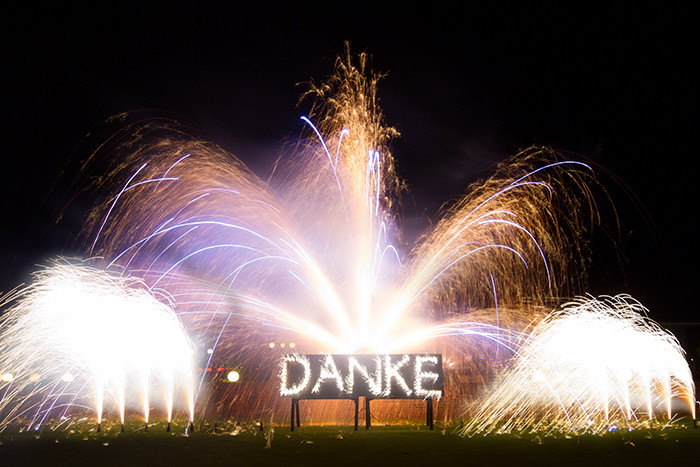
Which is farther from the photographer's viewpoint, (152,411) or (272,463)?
(152,411)

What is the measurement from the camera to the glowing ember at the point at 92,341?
677 inches

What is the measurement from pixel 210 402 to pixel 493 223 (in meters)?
10.9

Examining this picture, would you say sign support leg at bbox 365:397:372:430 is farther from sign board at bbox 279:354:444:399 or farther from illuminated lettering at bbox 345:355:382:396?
illuminated lettering at bbox 345:355:382:396

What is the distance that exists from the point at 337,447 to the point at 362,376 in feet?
11.9

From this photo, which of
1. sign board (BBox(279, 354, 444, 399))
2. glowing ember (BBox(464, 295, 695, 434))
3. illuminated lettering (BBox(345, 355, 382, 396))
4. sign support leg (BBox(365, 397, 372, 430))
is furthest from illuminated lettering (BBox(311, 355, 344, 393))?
glowing ember (BBox(464, 295, 695, 434))

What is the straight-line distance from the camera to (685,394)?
19.7 metres

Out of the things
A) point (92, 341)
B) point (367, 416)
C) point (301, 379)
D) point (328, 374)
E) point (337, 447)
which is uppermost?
point (92, 341)

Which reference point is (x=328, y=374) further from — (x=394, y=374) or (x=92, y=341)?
(x=92, y=341)

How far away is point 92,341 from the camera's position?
56.3ft

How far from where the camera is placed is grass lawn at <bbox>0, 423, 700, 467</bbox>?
1150cm

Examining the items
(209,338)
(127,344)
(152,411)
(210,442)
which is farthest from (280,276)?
(210,442)

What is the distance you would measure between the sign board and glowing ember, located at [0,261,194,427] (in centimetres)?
301

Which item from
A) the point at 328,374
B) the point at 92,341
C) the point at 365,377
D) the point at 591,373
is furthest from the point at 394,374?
the point at 92,341

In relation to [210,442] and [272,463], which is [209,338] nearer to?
[210,442]
